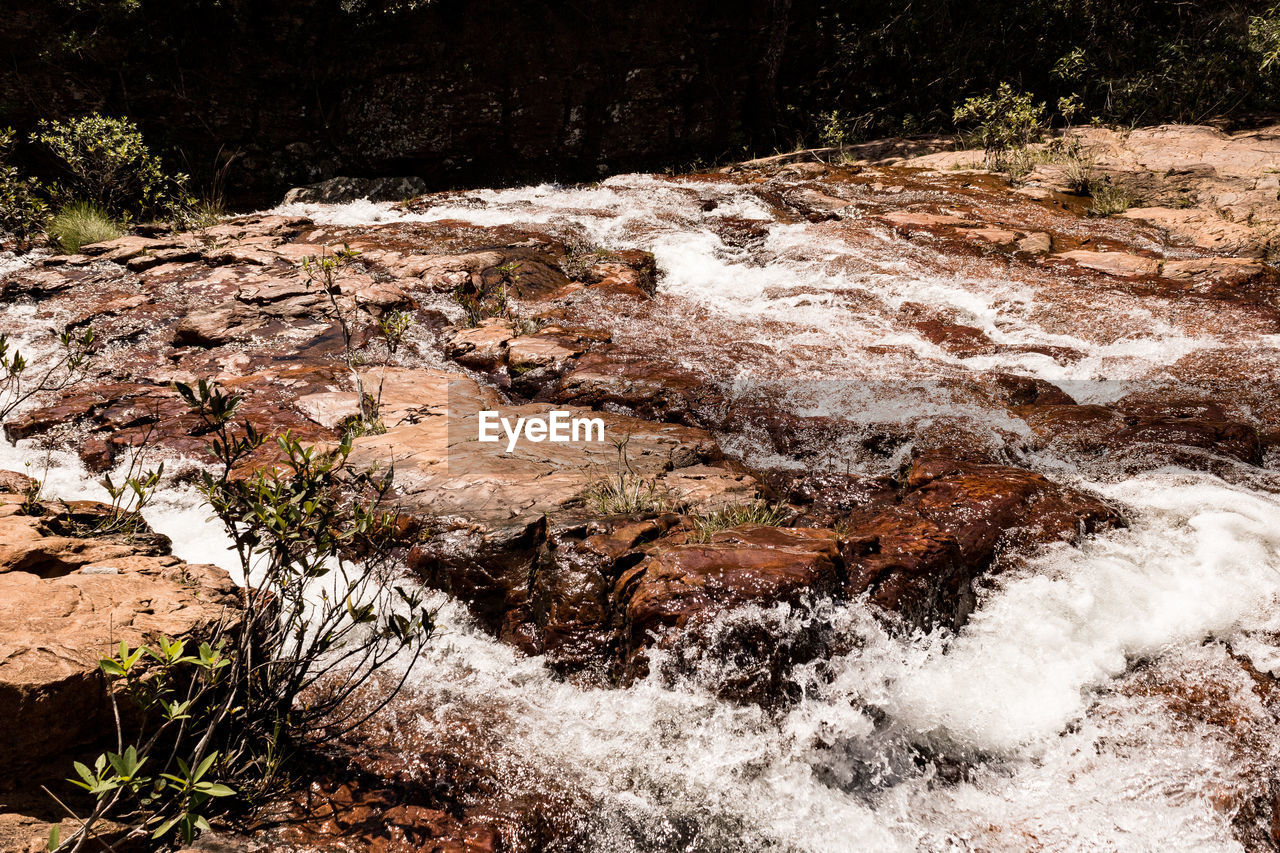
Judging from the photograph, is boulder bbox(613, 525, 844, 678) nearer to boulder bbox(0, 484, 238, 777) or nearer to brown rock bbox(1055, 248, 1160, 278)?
boulder bbox(0, 484, 238, 777)

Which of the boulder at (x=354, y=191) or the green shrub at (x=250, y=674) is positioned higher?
the boulder at (x=354, y=191)

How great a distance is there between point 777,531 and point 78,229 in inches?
363

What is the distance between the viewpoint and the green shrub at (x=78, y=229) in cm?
802

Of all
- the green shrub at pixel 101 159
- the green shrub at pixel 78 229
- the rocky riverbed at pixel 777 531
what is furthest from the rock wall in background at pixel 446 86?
the rocky riverbed at pixel 777 531

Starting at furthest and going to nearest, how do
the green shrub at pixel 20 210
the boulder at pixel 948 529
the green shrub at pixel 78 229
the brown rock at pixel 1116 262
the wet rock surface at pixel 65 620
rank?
the green shrub at pixel 20 210 → the green shrub at pixel 78 229 → the brown rock at pixel 1116 262 → the boulder at pixel 948 529 → the wet rock surface at pixel 65 620

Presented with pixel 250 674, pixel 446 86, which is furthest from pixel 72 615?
pixel 446 86

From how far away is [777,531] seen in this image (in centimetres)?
341

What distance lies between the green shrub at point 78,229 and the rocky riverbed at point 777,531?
3.74ft

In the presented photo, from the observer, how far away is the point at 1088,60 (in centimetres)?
1076

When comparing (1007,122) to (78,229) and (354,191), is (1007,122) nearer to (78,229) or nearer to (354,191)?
(354,191)

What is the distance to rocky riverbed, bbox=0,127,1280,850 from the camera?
250 cm

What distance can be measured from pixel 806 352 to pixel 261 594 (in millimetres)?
4469

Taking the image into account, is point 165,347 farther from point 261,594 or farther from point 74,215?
point 261,594

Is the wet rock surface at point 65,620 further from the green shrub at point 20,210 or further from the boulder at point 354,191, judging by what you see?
the boulder at point 354,191
